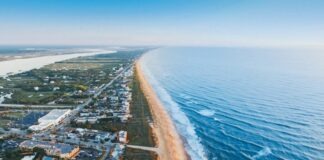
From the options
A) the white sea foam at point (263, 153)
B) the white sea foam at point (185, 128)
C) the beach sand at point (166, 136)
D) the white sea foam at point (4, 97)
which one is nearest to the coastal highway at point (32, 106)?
the white sea foam at point (4, 97)

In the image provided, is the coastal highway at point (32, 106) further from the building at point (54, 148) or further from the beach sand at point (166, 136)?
the building at point (54, 148)

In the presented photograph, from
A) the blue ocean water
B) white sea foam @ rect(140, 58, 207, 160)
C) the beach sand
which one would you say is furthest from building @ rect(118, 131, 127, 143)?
the blue ocean water

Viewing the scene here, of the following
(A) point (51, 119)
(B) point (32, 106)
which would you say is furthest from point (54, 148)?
(B) point (32, 106)

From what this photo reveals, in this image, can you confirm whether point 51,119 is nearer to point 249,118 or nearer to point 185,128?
point 185,128

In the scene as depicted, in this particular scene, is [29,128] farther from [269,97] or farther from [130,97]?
[269,97]

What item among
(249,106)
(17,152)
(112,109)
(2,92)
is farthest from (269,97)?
(2,92)

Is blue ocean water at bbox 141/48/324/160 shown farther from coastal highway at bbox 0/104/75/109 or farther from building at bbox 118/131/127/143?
coastal highway at bbox 0/104/75/109

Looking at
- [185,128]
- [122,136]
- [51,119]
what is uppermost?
[51,119]
